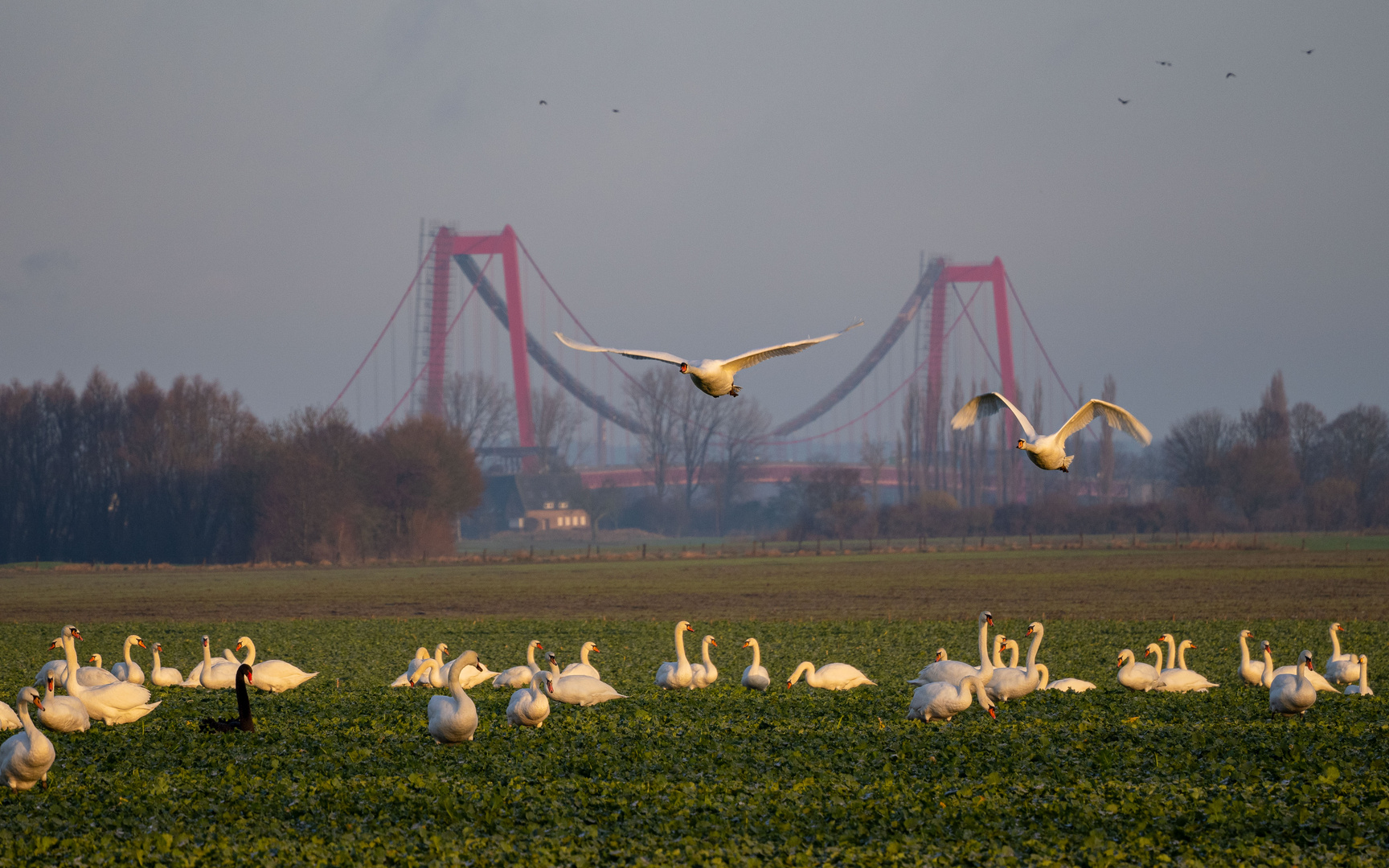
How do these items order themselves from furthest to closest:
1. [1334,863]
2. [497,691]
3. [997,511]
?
[997,511] → [497,691] → [1334,863]

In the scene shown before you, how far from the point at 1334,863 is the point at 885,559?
161 feet

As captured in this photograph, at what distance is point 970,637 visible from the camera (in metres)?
22.3

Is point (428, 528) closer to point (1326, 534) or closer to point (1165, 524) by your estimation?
point (1165, 524)

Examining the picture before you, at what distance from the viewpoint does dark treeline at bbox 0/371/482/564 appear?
211 feet

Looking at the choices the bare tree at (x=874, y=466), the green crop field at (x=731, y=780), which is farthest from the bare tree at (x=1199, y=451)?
the green crop field at (x=731, y=780)

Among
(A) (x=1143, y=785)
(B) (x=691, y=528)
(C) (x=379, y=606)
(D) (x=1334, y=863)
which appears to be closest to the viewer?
(D) (x=1334, y=863)

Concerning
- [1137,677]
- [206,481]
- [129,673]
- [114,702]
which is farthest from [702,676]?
[206,481]

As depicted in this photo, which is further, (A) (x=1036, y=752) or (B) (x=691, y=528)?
(B) (x=691, y=528)

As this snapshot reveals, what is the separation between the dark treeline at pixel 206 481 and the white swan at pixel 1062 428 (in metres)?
56.9

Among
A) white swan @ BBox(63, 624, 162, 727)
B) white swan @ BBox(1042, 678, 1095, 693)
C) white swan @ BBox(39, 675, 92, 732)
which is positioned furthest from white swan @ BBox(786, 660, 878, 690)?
white swan @ BBox(39, 675, 92, 732)

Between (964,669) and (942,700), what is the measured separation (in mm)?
2019

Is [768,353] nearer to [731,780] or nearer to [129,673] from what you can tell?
[731,780]

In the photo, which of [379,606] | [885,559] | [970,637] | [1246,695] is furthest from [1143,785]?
[885,559]

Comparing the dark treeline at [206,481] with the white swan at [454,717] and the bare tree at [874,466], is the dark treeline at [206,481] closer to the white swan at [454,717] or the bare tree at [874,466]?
the bare tree at [874,466]
